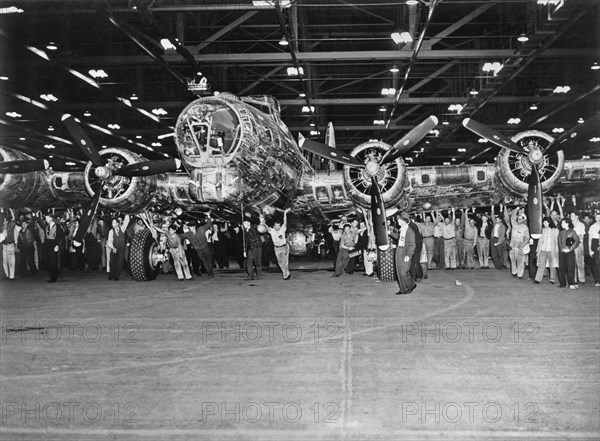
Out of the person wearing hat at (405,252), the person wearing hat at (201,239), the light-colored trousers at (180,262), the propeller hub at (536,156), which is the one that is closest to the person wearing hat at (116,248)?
the light-colored trousers at (180,262)

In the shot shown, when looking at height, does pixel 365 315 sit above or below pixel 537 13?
below

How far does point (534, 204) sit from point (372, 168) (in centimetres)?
483

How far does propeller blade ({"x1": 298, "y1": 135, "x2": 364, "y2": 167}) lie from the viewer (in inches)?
758

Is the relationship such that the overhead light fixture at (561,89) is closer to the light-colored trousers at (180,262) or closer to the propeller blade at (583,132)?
the propeller blade at (583,132)

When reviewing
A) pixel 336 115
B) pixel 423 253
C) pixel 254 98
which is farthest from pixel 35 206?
pixel 336 115

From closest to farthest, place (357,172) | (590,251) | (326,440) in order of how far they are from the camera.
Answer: (326,440) → (590,251) → (357,172)

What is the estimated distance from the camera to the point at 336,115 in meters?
42.2

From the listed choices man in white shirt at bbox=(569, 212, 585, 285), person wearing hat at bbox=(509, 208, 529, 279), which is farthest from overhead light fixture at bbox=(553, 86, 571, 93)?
man in white shirt at bbox=(569, 212, 585, 285)

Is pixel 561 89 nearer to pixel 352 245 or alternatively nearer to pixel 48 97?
pixel 352 245

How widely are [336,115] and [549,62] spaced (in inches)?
614

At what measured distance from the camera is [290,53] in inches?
998

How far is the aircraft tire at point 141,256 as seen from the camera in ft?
69.9

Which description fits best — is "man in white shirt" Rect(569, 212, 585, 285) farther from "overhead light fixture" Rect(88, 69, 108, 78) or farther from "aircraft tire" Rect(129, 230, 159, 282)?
"overhead light fixture" Rect(88, 69, 108, 78)

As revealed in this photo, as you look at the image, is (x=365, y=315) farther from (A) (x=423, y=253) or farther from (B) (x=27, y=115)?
(B) (x=27, y=115)
